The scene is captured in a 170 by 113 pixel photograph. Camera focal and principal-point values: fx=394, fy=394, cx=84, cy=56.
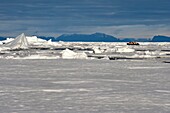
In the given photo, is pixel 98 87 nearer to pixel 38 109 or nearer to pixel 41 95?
pixel 41 95

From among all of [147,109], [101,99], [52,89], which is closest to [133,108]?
[147,109]

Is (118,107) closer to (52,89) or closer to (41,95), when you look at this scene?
(41,95)

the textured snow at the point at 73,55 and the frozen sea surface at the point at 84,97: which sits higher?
the textured snow at the point at 73,55

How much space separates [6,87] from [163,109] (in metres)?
4.09

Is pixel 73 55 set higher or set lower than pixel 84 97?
higher

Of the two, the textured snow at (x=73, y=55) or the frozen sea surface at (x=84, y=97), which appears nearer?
the frozen sea surface at (x=84, y=97)

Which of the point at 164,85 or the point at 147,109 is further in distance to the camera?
the point at 164,85

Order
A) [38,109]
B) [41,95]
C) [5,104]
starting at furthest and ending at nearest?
[41,95]
[5,104]
[38,109]

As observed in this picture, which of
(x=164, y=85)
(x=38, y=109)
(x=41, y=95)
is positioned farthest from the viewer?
(x=164, y=85)

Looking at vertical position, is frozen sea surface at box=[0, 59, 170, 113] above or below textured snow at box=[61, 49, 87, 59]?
below

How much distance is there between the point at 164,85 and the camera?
978 centimetres

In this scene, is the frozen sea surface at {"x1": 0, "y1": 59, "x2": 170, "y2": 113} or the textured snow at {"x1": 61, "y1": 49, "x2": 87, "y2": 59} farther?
the textured snow at {"x1": 61, "y1": 49, "x2": 87, "y2": 59}

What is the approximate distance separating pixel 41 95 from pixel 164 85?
3.46 m

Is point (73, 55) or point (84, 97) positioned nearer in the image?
point (84, 97)
